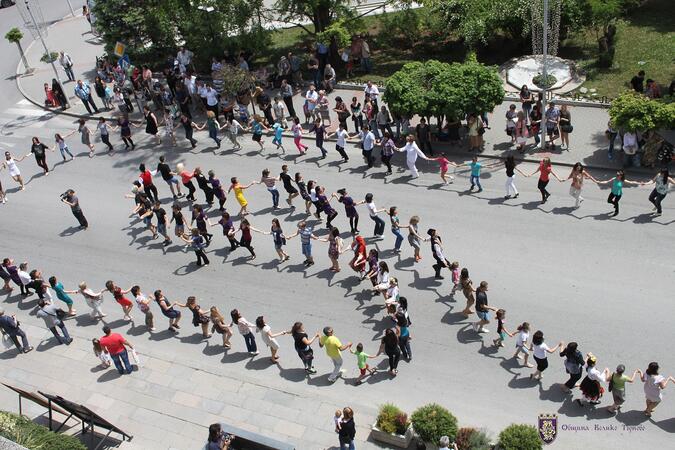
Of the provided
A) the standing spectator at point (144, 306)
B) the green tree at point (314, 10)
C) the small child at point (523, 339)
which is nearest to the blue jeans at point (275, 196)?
the standing spectator at point (144, 306)

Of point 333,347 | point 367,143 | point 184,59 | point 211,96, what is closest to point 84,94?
point 184,59

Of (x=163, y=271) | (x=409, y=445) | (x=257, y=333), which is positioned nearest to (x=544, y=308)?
(x=409, y=445)

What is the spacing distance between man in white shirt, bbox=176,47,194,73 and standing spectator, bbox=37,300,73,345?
14.9 meters

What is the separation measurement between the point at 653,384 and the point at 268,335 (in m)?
7.23

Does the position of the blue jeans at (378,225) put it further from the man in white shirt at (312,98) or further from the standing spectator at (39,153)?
the standing spectator at (39,153)

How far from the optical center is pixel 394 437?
507 inches

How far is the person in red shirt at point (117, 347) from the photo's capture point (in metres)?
15.0

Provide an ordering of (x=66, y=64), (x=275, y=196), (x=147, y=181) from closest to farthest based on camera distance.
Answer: (x=275, y=196), (x=147, y=181), (x=66, y=64)

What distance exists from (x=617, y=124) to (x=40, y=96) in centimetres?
2366

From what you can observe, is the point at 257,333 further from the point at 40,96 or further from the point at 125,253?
the point at 40,96

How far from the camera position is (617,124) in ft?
65.3

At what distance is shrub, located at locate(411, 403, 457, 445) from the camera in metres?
12.4

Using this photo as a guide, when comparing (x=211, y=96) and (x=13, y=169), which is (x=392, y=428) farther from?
(x=13, y=169)

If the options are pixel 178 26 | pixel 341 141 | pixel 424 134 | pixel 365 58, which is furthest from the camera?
pixel 178 26
